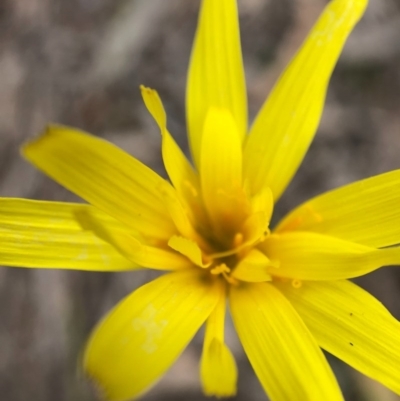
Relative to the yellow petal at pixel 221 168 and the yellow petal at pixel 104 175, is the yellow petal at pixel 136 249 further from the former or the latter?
the yellow petal at pixel 221 168

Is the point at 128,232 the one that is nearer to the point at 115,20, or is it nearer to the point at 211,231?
the point at 211,231

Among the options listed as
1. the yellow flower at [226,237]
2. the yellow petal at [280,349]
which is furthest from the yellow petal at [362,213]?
the yellow petal at [280,349]

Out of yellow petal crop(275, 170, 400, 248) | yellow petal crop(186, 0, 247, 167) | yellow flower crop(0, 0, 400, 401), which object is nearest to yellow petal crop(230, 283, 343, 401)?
yellow flower crop(0, 0, 400, 401)

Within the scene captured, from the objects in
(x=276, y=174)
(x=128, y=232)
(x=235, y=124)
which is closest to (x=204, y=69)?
(x=235, y=124)

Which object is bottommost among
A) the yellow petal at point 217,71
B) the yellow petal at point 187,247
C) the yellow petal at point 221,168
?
the yellow petal at point 187,247

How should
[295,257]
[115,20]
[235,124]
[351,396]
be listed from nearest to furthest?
[295,257]
[235,124]
[351,396]
[115,20]

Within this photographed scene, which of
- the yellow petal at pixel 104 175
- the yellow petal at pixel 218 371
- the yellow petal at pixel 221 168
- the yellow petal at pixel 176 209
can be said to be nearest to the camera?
the yellow petal at pixel 218 371

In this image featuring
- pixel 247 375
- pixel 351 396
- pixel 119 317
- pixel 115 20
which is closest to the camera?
pixel 119 317
